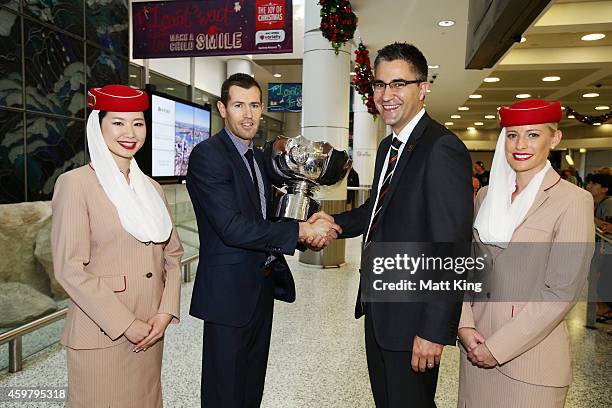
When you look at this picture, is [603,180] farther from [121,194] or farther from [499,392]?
[121,194]

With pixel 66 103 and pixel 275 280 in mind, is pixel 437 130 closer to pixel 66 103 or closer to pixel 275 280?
pixel 275 280

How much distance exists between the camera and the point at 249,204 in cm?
215

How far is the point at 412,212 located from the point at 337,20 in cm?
477

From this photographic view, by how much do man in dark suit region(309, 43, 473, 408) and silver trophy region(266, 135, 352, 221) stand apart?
0.39 metres

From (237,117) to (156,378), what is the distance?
114cm

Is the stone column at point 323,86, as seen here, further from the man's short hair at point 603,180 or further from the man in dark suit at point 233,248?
the man in dark suit at point 233,248

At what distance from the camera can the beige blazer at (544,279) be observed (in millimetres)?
1567

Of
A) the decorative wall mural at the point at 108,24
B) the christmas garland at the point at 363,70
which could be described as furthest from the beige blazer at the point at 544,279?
the christmas garland at the point at 363,70

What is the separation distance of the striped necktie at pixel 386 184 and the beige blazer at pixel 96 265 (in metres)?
0.85

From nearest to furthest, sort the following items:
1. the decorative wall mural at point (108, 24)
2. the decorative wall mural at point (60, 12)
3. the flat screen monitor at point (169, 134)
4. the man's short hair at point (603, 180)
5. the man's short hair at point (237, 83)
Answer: the man's short hair at point (237, 83)
the decorative wall mural at point (60, 12)
the man's short hair at point (603, 180)
the decorative wall mural at point (108, 24)
the flat screen monitor at point (169, 134)

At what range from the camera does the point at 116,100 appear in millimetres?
1765

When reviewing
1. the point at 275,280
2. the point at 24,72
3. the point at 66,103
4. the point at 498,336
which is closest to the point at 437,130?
the point at 498,336

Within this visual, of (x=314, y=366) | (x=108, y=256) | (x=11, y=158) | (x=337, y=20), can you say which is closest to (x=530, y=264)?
(x=108, y=256)

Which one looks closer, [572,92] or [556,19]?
[556,19]
